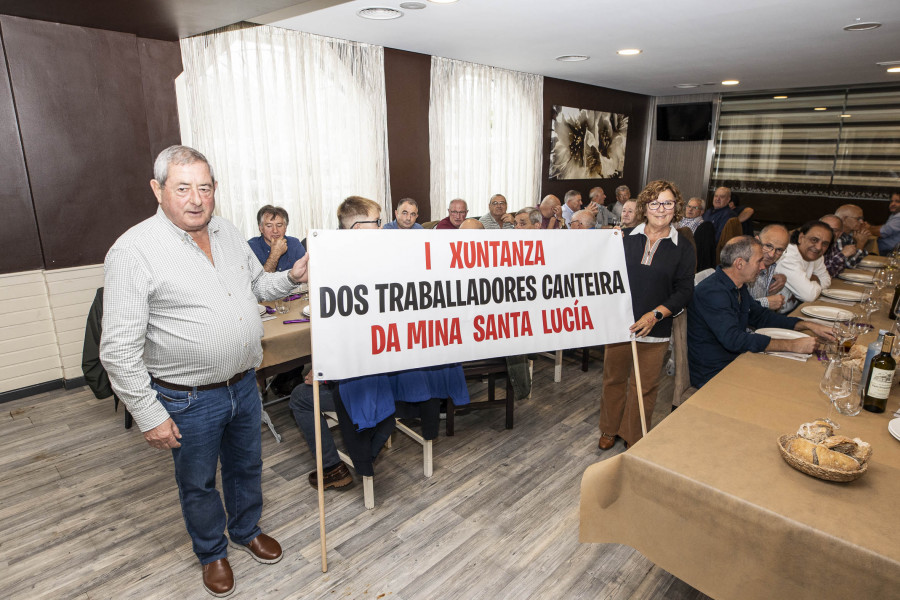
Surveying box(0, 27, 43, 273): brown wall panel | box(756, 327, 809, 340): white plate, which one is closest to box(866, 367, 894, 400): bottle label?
box(756, 327, 809, 340): white plate

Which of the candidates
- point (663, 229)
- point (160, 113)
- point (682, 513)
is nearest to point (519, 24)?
point (663, 229)

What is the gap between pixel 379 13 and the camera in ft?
12.3

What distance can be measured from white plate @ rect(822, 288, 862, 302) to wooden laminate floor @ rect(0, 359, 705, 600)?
192 centimetres

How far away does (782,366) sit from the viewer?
84.4 inches

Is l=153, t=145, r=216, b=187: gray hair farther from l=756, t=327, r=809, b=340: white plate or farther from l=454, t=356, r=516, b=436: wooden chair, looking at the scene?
l=756, t=327, r=809, b=340: white plate

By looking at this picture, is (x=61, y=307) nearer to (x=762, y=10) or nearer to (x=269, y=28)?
(x=269, y=28)

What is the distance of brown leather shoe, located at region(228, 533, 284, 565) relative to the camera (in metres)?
2.11

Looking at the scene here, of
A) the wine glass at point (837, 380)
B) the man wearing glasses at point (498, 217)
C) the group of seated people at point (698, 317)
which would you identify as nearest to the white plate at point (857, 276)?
the group of seated people at point (698, 317)

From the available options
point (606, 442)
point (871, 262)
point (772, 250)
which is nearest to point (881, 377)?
point (772, 250)

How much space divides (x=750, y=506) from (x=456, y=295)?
1.20 metres

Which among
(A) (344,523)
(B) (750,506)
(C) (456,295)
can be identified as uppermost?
(C) (456,295)

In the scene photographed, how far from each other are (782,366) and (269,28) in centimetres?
450

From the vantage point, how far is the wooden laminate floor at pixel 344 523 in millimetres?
2008

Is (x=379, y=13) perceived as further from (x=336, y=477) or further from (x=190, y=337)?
(x=336, y=477)
